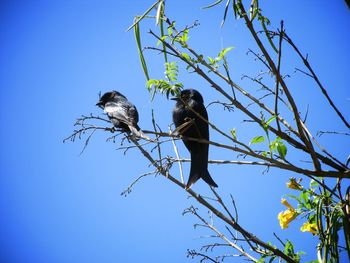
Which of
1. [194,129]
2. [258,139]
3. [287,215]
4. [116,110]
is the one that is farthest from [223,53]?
[116,110]

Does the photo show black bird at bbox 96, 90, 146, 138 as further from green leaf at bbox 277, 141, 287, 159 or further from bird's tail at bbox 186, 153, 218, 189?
green leaf at bbox 277, 141, 287, 159

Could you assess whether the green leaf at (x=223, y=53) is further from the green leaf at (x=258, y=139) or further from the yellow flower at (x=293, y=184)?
the yellow flower at (x=293, y=184)

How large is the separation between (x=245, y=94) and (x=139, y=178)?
938 mm

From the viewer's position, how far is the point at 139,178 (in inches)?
91.4

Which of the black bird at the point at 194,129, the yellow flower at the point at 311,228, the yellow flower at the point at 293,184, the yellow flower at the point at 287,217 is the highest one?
the black bird at the point at 194,129

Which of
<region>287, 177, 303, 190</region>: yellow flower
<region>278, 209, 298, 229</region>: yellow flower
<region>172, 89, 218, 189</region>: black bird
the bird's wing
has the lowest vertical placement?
<region>278, 209, 298, 229</region>: yellow flower

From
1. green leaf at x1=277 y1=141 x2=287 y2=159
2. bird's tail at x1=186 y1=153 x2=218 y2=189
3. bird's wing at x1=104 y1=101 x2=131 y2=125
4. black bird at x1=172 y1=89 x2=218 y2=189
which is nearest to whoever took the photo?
green leaf at x1=277 y1=141 x2=287 y2=159

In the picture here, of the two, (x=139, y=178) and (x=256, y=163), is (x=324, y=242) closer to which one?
(x=256, y=163)

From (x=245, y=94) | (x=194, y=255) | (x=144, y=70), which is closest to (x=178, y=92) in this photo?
(x=144, y=70)

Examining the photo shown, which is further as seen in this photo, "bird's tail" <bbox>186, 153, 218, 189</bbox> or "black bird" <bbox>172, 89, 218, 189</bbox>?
"black bird" <bbox>172, 89, 218, 189</bbox>

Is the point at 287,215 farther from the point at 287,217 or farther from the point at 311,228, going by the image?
the point at 311,228

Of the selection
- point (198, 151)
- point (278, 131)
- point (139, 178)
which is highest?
point (198, 151)

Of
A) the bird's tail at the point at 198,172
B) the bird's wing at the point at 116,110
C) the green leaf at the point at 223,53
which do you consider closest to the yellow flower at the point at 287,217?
the bird's tail at the point at 198,172

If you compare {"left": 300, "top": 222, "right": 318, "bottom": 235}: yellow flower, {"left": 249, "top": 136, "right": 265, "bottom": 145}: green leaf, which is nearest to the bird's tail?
{"left": 300, "top": 222, "right": 318, "bottom": 235}: yellow flower
